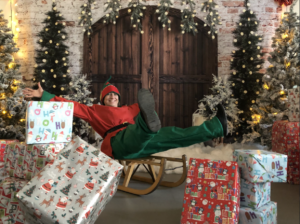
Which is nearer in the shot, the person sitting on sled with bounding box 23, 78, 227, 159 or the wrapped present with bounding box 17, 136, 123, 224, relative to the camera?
the wrapped present with bounding box 17, 136, 123, 224

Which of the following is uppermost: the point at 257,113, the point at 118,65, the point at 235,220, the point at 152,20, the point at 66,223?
the point at 152,20

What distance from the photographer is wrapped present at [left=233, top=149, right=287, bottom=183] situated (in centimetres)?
152

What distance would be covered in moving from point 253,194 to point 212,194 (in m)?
0.24

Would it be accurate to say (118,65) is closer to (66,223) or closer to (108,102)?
(108,102)

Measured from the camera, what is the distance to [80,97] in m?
4.20

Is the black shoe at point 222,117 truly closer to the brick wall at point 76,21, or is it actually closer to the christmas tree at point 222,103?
the christmas tree at point 222,103

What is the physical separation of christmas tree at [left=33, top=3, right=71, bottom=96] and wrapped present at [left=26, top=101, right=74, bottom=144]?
2.71 meters

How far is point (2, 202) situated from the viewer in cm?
152

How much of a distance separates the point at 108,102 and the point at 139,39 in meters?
2.30

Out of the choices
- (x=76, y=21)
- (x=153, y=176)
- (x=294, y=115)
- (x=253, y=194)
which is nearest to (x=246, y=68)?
(x=294, y=115)

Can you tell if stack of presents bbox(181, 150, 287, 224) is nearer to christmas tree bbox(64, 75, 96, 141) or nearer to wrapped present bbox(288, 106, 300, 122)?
wrapped present bbox(288, 106, 300, 122)

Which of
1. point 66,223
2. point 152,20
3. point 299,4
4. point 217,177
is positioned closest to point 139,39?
point 152,20

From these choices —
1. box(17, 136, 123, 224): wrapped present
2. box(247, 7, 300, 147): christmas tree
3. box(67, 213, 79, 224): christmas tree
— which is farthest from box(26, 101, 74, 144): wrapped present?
box(247, 7, 300, 147): christmas tree

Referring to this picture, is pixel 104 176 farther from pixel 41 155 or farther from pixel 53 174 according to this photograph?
pixel 41 155
